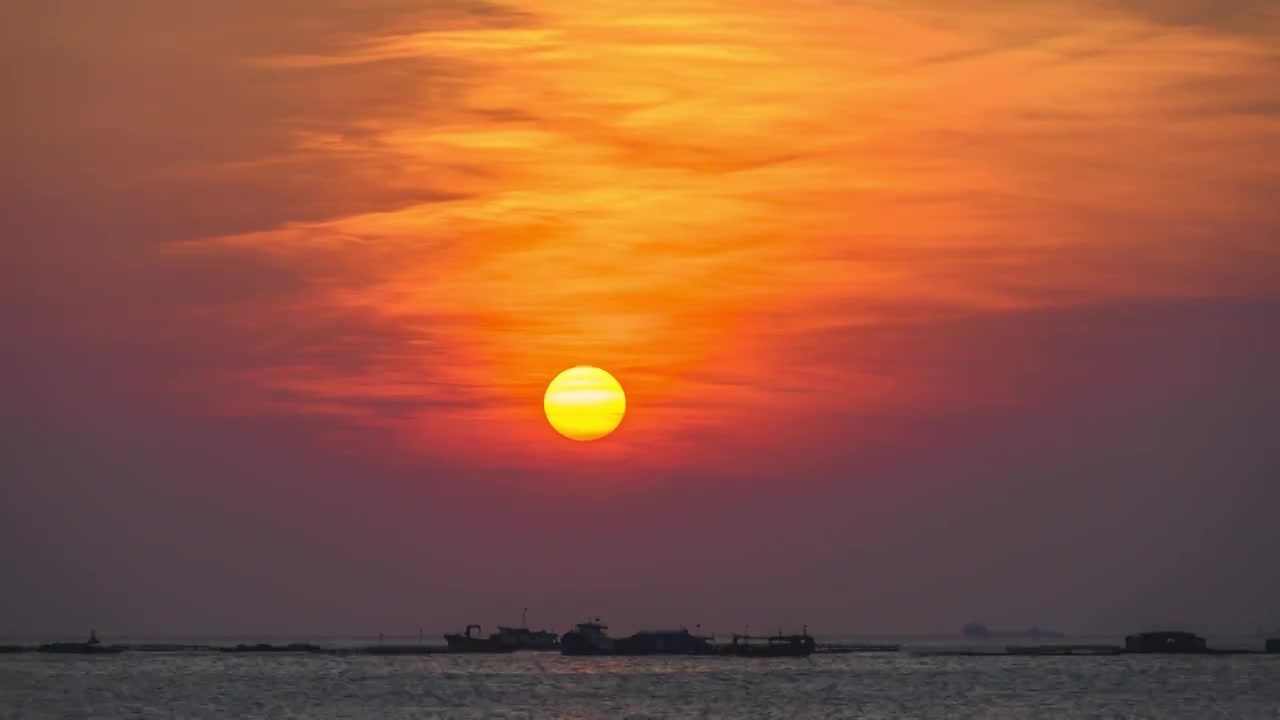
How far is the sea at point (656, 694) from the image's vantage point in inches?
4897

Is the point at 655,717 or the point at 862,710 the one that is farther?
the point at 862,710

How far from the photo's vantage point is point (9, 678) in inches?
7431

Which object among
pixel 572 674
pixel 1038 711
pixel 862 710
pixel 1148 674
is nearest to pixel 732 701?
pixel 862 710

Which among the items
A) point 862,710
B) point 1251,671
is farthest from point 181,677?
point 1251,671

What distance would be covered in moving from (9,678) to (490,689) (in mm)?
60139

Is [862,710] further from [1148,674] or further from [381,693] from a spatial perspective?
[1148,674]

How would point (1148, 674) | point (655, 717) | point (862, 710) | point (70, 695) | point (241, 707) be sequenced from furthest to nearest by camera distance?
1. point (1148, 674)
2. point (70, 695)
3. point (241, 707)
4. point (862, 710)
5. point (655, 717)

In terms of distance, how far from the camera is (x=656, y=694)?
479 feet

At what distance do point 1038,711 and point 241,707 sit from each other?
2259 inches

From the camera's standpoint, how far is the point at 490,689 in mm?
159125

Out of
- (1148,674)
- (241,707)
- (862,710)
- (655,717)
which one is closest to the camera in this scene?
(655,717)

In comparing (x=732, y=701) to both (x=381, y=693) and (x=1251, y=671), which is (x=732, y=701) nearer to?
(x=381, y=693)

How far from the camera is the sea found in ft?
408

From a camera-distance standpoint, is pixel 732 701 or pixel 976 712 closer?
pixel 976 712
